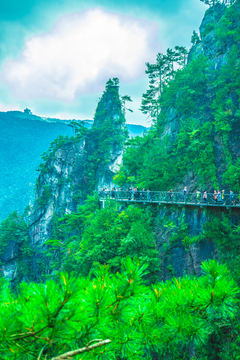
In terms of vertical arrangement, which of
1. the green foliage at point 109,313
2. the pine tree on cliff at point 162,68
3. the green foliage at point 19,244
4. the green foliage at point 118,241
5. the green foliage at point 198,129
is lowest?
the green foliage at point 19,244

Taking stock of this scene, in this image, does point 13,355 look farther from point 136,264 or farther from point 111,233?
point 111,233

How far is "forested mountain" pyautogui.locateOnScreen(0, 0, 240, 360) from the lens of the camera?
5.72 feet

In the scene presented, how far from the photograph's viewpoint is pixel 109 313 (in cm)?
201

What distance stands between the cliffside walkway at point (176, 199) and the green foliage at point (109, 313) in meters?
8.18

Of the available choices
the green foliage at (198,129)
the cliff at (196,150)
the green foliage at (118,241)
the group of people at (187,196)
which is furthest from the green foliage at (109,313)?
the green foliage at (198,129)

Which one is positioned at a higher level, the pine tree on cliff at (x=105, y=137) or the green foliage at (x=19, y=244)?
the pine tree on cliff at (x=105, y=137)

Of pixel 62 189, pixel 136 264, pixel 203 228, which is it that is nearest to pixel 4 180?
pixel 62 189

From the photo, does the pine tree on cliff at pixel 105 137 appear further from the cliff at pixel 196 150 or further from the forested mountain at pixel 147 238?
the cliff at pixel 196 150

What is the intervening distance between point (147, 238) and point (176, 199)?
3.12 m

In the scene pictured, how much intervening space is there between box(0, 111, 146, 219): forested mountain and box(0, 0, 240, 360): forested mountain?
128ft

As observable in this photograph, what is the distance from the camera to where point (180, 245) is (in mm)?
11195

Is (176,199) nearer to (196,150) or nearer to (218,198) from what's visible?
(218,198)

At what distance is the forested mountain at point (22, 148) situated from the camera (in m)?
71.2

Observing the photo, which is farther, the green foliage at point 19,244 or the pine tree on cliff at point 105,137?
the pine tree on cliff at point 105,137
